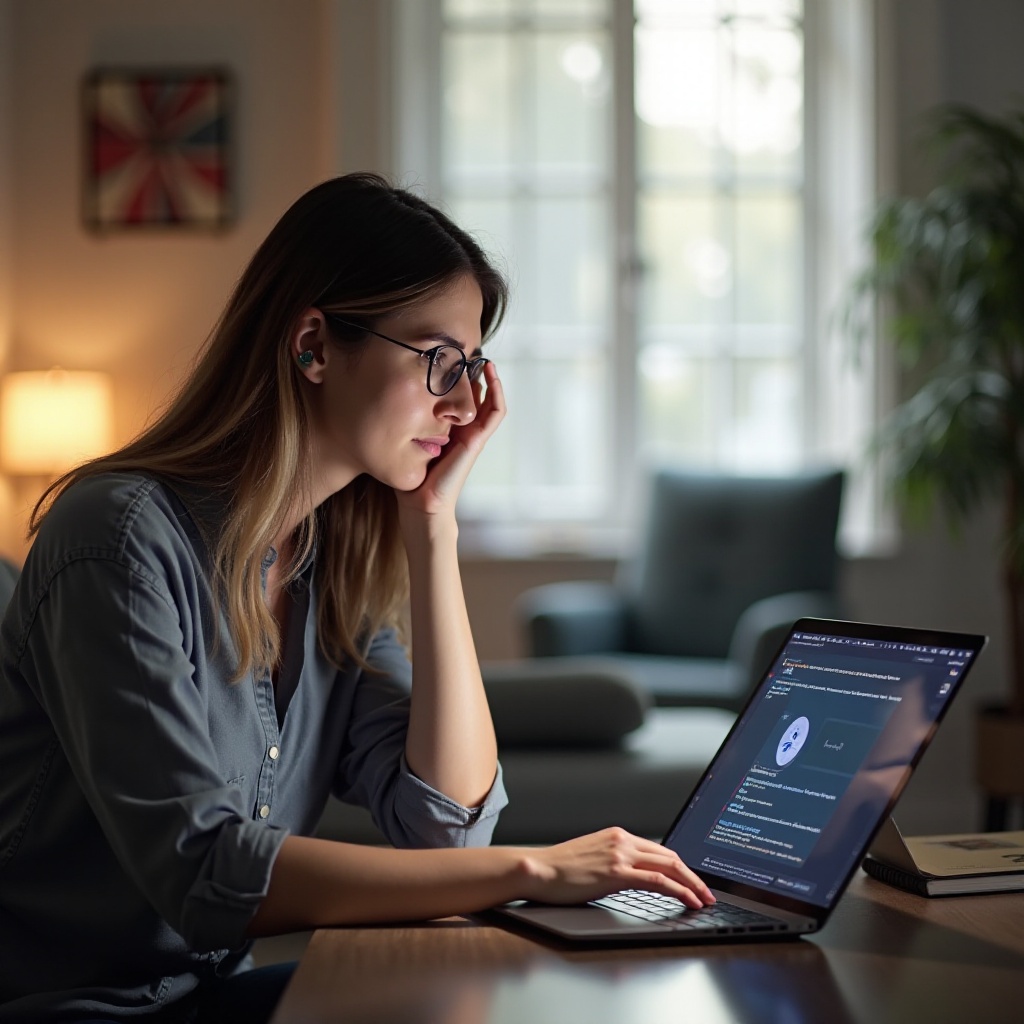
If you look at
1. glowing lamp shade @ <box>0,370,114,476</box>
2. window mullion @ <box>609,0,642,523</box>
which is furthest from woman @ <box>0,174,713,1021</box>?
window mullion @ <box>609,0,642,523</box>

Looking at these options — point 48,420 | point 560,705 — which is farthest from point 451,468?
point 48,420

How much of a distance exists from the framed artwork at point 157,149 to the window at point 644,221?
676 millimetres

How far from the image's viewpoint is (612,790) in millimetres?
2230

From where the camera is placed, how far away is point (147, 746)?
0.99 m

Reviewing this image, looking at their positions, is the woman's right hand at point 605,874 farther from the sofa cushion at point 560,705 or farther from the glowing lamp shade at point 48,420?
the glowing lamp shade at point 48,420

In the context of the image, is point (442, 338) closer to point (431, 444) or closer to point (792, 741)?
point (431, 444)

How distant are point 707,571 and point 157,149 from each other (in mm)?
2363

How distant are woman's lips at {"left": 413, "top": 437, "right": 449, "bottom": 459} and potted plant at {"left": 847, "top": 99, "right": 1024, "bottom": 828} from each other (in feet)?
8.69

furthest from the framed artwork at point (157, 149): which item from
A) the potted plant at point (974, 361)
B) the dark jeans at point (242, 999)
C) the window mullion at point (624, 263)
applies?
the dark jeans at point (242, 999)

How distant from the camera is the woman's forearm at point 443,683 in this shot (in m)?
1.29

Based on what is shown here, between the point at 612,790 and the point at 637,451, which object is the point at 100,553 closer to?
the point at 612,790

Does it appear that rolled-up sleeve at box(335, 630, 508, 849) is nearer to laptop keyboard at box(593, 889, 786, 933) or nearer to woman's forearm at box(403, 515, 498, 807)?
woman's forearm at box(403, 515, 498, 807)

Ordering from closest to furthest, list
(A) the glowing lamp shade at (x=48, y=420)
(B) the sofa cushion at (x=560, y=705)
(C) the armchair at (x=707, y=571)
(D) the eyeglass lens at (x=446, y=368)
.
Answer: (D) the eyeglass lens at (x=446, y=368)
(B) the sofa cushion at (x=560, y=705)
(C) the armchair at (x=707, y=571)
(A) the glowing lamp shade at (x=48, y=420)

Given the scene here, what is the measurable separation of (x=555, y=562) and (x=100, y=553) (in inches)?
137
